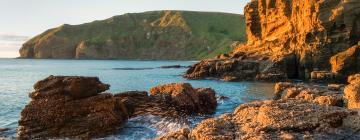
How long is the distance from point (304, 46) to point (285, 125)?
58004mm

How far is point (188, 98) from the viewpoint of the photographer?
3133 cm

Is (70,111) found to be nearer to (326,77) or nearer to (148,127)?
(148,127)

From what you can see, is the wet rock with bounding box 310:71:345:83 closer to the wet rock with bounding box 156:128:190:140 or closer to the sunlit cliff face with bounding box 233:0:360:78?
the sunlit cliff face with bounding box 233:0:360:78

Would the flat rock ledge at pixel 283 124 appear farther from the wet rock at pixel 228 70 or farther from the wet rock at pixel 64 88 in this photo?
the wet rock at pixel 228 70

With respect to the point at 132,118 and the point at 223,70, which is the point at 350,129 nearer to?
the point at 132,118

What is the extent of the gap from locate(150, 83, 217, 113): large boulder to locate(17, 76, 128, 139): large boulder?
599 centimetres

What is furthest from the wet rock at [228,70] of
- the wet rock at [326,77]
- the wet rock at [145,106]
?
the wet rock at [145,106]

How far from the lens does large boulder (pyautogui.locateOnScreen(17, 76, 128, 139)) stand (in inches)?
922

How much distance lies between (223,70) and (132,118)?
154ft

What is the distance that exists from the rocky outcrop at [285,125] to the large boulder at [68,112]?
12.3m

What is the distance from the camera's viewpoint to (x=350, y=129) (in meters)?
11.5

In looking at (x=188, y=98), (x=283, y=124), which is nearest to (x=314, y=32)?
(x=188, y=98)

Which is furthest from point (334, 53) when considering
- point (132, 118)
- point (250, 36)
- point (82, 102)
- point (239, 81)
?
point (82, 102)

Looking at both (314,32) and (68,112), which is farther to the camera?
(314,32)
